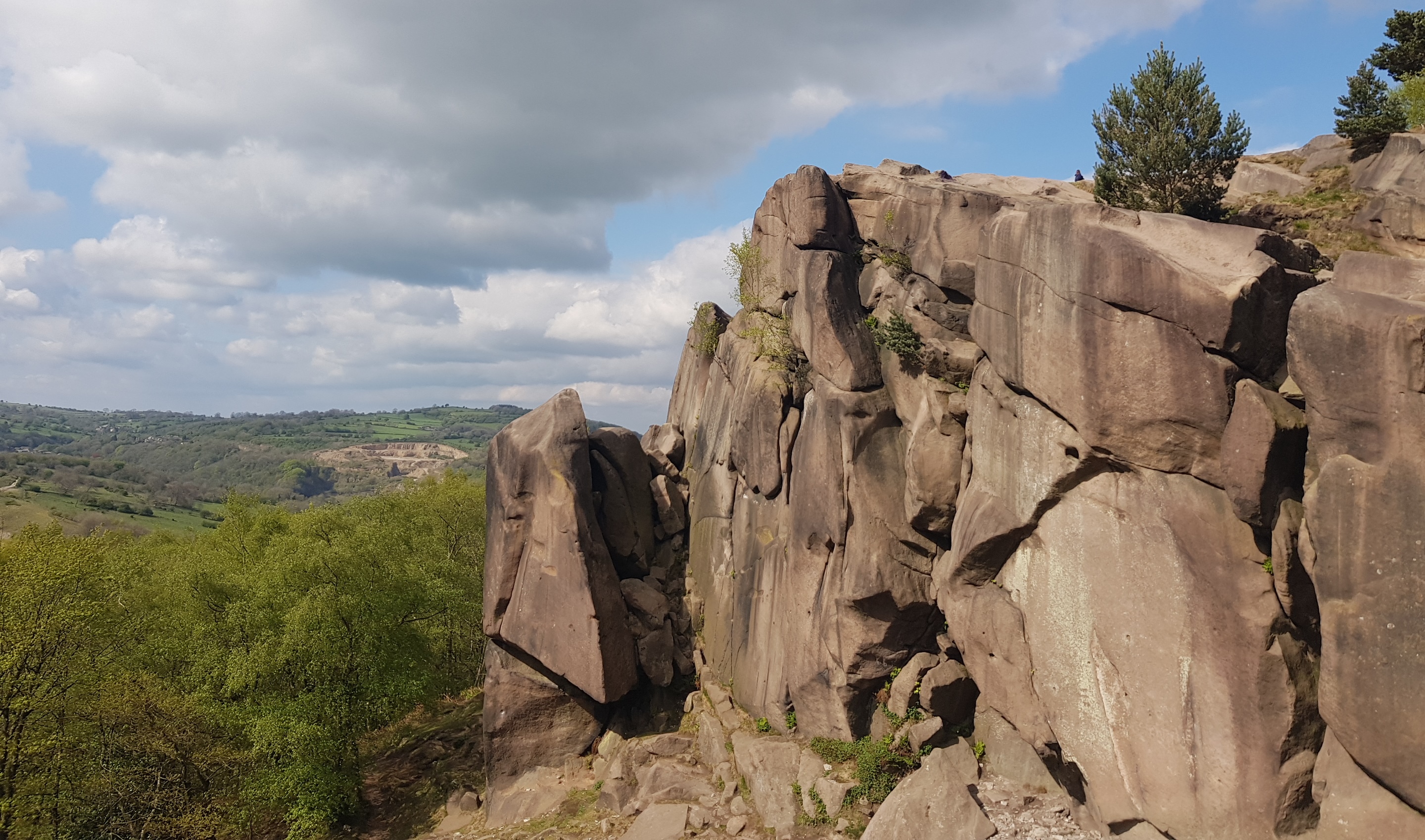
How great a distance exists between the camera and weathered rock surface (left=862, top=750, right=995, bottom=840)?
18766mm

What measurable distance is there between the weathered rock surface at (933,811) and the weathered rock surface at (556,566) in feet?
35.9

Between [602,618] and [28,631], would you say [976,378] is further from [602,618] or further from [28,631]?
[28,631]

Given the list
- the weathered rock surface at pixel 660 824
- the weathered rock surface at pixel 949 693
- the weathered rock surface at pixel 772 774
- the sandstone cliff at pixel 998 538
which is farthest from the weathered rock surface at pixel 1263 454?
the weathered rock surface at pixel 660 824

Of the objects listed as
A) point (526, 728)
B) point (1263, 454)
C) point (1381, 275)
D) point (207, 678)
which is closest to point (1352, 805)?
point (1263, 454)

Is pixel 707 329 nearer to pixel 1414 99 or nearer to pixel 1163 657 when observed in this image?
pixel 1163 657

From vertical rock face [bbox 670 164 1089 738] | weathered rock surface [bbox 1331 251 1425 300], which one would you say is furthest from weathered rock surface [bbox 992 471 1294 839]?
vertical rock face [bbox 670 164 1089 738]

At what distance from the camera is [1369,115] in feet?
95.0

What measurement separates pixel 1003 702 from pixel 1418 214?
61.1 feet

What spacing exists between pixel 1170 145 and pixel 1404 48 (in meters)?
17.8

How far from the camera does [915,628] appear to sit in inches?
917

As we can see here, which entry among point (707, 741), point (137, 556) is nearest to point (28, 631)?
point (137, 556)

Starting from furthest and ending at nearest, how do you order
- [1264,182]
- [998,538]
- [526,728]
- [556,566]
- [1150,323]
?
[1264,182]
[526,728]
[556,566]
[998,538]
[1150,323]

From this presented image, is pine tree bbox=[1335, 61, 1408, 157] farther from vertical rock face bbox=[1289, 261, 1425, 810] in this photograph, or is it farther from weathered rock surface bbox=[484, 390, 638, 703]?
weathered rock surface bbox=[484, 390, 638, 703]

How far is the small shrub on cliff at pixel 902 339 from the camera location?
23859 mm
